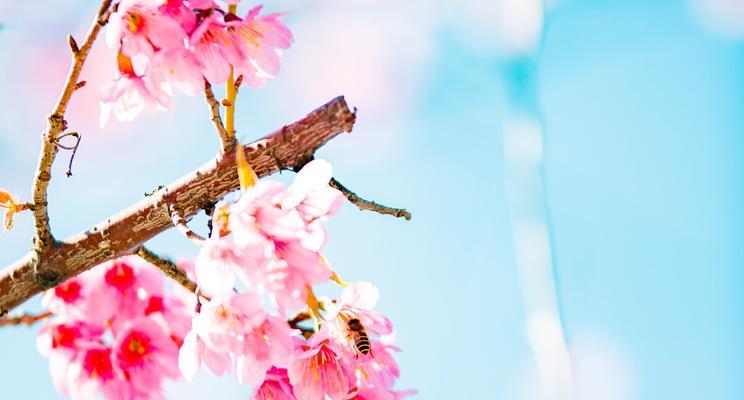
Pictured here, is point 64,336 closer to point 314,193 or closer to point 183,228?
point 183,228

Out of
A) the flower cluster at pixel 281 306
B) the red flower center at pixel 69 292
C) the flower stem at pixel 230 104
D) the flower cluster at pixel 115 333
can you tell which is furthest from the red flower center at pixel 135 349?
the flower stem at pixel 230 104

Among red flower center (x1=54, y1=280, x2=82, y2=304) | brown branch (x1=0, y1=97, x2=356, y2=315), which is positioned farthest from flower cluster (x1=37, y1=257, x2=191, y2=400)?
brown branch (x1=0, y1=97, x2=356, y2=315)

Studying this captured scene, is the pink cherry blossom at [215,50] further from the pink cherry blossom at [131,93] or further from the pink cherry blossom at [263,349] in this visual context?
the pink cherry blossom at [263,349]

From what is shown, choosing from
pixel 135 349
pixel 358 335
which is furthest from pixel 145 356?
pixel 358 335

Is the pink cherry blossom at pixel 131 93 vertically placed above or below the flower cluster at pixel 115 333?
above

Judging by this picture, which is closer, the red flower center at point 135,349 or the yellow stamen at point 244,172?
the yellow stamen at point 244,172

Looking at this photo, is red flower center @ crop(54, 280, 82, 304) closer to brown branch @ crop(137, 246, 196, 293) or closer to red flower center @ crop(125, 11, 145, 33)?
brown branch @ crop(137, 246, 196, 293)

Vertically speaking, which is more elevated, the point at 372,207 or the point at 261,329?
the point at 372,207
